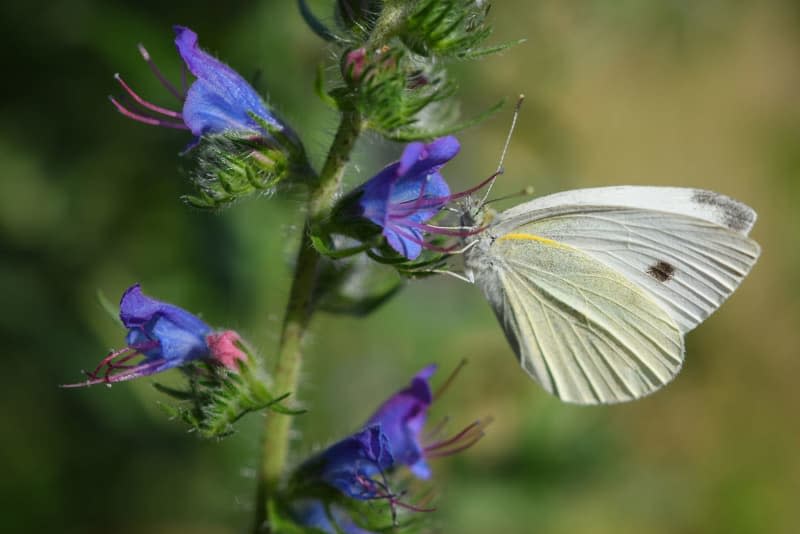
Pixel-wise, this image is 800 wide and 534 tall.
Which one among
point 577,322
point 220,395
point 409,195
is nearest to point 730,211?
point 577,322

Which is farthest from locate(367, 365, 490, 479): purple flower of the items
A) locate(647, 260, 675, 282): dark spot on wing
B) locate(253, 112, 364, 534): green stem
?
locate(647, 260, 675, 282): dark spot on wing

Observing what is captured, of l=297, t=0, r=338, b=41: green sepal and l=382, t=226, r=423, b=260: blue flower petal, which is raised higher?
l=297, t=0, r=338, b=41: green sepal

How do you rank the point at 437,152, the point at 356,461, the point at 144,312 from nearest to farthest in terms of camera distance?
the point at 437,152 < the point at 144,312 < the point at 356,461

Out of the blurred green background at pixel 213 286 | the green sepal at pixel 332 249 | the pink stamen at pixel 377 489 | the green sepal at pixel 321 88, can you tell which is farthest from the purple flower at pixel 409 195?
the blurred green background at pixel 213 286

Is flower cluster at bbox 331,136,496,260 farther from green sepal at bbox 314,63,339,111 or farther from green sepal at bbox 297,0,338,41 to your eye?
green sepal at bbox 297,0,338,41

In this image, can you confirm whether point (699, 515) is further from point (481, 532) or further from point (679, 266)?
point (679, 266)

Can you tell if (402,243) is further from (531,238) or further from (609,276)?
(609,276)

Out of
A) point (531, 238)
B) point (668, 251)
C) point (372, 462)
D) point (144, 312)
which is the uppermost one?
point (144, 312)

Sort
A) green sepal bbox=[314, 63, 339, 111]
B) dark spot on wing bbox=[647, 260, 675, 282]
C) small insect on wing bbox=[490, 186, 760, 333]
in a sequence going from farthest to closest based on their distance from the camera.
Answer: dark spot on wing bbox=[647, 260, 675, 282] < small insect on wing bbox=[490, 186, 760, 333] < green sepal bbox=[314, 63, 339, 111]
